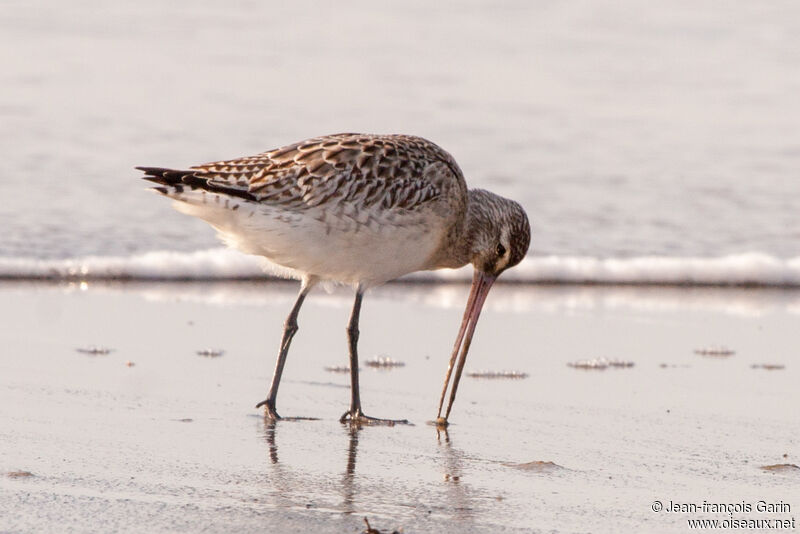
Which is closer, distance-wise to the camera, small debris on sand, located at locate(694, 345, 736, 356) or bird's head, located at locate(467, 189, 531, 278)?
bird's head, located at locate(467, 189, 531, 278)

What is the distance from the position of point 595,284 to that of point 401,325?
238 centimetres

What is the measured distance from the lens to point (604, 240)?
11.9 m

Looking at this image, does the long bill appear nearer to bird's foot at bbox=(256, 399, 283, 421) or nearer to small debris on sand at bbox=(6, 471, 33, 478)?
bird's foot at bbox=(256, 399, 283, 421)

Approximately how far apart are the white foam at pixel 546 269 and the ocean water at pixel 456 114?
0.02 metres

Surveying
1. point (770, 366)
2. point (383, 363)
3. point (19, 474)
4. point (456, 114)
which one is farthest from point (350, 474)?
point (456, 114)

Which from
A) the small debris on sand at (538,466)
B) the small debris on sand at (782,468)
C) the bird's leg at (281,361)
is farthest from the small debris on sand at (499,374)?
the small debris on sand at (782,468)

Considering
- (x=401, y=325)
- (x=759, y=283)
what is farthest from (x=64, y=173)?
(x=759, y=283)

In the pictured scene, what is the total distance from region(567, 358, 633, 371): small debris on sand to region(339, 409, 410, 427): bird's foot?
1.64 m

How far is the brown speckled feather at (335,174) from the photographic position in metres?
6.84

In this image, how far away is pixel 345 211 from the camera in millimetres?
6871

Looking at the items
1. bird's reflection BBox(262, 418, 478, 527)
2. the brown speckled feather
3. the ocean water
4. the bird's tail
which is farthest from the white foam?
bird's reflection BBox(262, 418, 478, 527)

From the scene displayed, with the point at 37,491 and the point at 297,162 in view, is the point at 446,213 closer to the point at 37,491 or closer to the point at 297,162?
the point at 297,162

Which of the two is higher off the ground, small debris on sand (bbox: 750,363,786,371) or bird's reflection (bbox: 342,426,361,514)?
bird's reflection (bbox: 342,426,361,514)

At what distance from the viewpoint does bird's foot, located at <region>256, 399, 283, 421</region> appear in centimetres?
662
